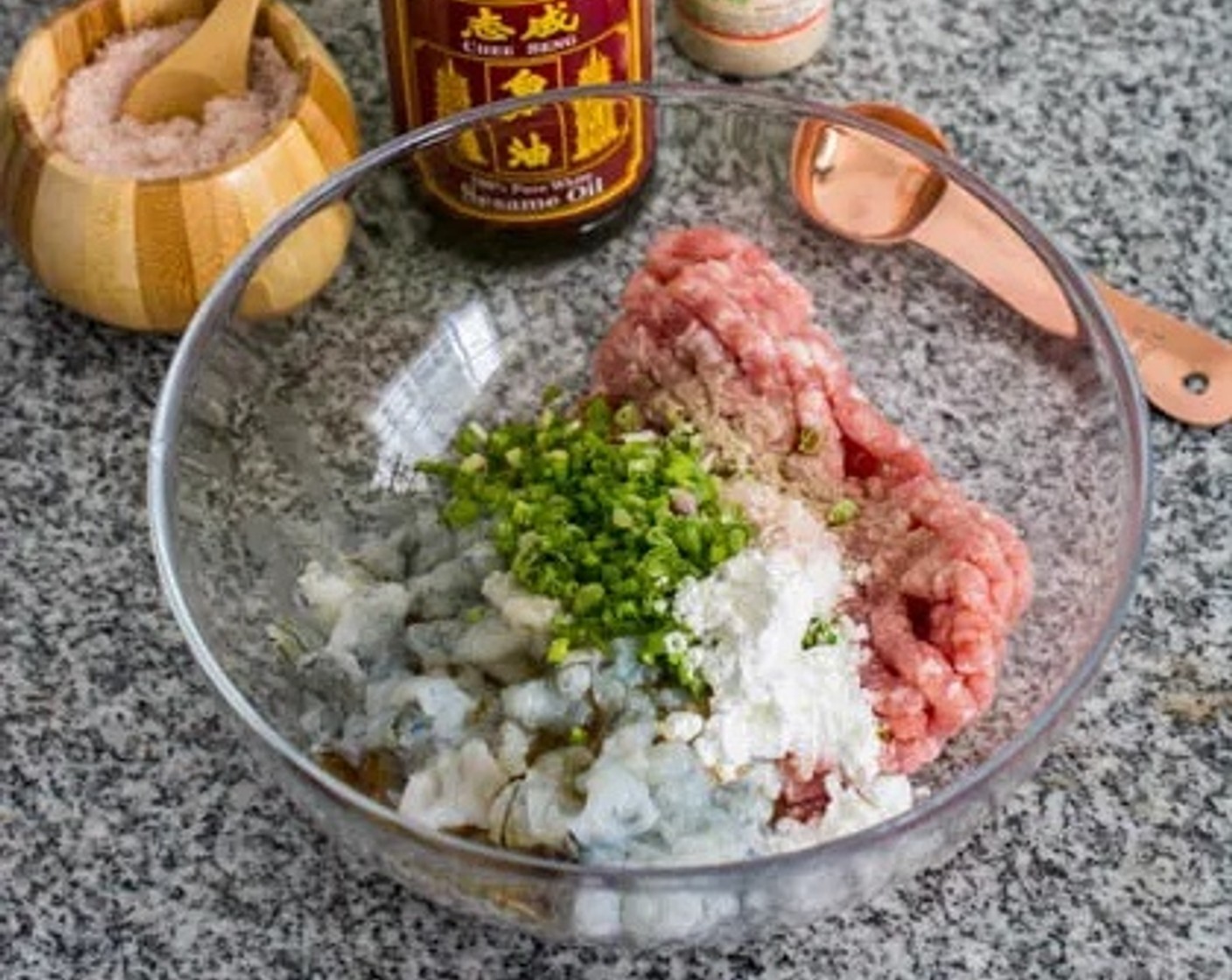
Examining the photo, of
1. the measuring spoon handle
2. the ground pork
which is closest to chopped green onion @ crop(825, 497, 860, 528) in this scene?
the ground pork

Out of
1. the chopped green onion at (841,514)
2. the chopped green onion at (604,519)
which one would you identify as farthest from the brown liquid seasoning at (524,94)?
the chopped green onion at (841,514)

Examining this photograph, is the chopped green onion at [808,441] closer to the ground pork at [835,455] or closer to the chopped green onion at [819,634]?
the ground pork at [835,455]

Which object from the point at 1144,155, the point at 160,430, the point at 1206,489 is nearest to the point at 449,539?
the point at 160,430

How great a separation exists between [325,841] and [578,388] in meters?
0.28

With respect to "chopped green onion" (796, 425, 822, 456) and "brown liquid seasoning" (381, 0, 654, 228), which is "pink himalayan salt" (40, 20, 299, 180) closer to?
"brown liquid seasoning" (381, 0, 654, 228)

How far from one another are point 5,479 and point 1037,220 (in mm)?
576

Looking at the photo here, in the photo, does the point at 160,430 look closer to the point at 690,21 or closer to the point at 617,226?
the point at 617,226

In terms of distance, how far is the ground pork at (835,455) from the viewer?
38.4 inches

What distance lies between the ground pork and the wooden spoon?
0.80 feet

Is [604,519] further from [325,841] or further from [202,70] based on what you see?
[202,70]

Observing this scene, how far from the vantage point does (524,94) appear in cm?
113

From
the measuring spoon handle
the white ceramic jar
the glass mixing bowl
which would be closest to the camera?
the glass mixing bowl

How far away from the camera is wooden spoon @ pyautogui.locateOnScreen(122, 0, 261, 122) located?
1.17 meters

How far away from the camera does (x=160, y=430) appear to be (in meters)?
1.00
